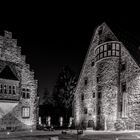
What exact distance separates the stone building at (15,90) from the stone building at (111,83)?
29.4 feet

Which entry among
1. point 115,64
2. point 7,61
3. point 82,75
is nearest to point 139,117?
point 115,64

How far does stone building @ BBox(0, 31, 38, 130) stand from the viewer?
40438 millimetres

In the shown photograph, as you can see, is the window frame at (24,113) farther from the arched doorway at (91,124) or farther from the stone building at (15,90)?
the arched doorway at (91,124)

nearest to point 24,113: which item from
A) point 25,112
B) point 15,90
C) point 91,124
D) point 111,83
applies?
point 25,112

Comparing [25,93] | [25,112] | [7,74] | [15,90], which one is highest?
→ [7,74]

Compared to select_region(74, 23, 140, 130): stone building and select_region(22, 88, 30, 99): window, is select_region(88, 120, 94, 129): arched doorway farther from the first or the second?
select_region(22, 88, 30, 99): window

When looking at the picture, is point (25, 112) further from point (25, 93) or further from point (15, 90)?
point (15, 90)

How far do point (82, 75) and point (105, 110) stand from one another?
9.30 m

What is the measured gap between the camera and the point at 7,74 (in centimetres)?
4103

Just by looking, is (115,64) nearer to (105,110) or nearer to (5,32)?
(105,110)

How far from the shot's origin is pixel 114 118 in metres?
39.9

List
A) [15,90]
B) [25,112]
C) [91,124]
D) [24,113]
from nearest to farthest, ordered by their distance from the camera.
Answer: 1. [15,90]
2. [24,113]
3. [25,112]
4. [91,124]

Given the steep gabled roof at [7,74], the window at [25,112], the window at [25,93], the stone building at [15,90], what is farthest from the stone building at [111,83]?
the steep gabled roof at [7,74]

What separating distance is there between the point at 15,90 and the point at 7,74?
2.68 m
